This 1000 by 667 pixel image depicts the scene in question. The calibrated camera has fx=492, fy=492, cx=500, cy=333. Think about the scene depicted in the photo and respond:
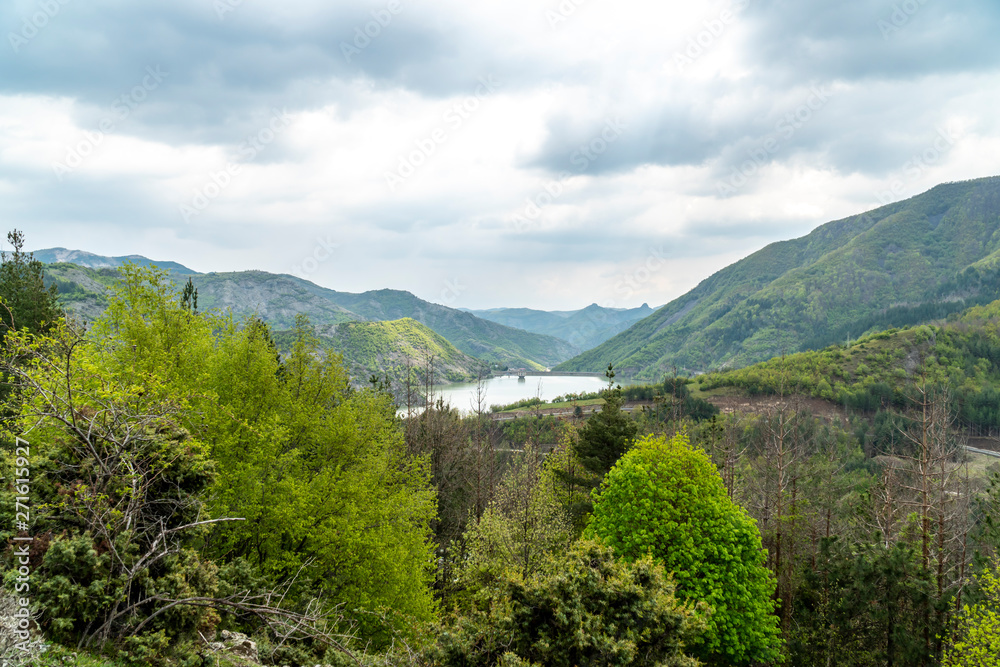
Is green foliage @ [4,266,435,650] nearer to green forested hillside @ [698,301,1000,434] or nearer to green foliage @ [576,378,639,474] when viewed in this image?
green foliage @ [576,378,639,474]

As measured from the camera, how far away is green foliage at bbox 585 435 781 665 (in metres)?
17.8

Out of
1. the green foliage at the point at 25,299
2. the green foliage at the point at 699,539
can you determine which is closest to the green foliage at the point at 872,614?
the green foliage at the point at 699,539

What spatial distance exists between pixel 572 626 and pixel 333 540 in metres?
9.34

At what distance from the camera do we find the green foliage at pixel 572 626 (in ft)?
32.9

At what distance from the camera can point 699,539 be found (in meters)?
18.7

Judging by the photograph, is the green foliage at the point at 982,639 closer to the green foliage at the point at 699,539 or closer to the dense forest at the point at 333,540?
the dense forest at the point at 333,540

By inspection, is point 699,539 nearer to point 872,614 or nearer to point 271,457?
point 872,614

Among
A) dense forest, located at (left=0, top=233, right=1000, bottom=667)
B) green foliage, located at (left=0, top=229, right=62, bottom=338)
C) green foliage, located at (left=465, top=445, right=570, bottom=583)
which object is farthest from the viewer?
green foliage, located at (left=0, top=229, right=62, bottom=338)

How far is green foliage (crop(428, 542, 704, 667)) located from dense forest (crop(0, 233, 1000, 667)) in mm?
52

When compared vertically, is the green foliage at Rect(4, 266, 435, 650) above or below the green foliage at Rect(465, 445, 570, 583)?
above

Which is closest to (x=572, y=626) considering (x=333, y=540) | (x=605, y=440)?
(x=333, y=540)

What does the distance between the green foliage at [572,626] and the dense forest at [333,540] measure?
2.0 inches

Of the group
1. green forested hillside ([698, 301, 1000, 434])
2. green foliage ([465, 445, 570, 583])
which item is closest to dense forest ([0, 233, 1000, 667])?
green foliage ([465, 445, 570, 583])

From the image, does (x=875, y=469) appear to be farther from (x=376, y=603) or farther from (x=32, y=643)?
(x=32, y=643)
